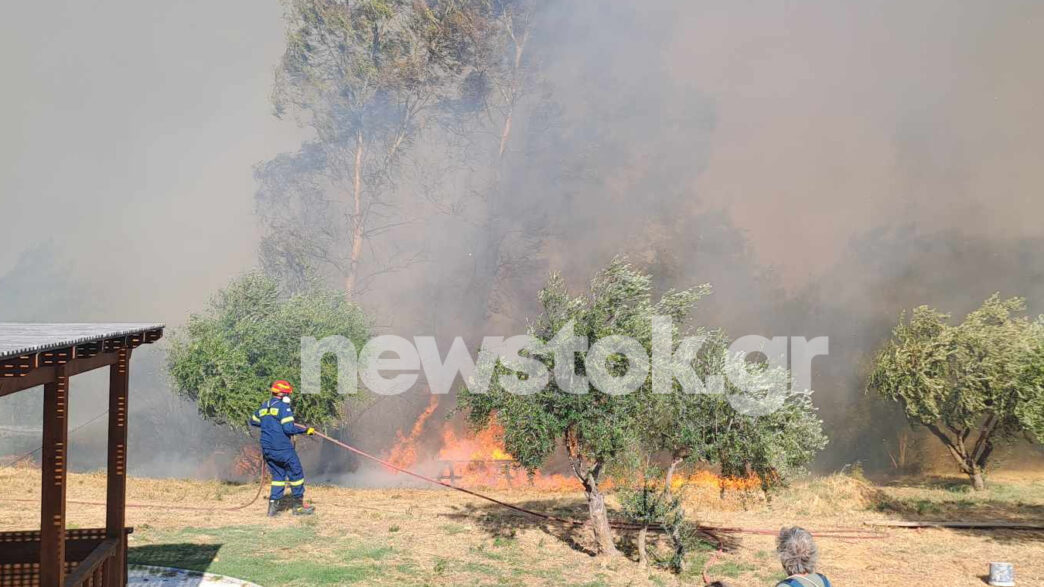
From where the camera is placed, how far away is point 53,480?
774cm

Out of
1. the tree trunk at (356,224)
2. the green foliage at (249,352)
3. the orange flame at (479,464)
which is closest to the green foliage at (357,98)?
the tree trunk at (356,224)

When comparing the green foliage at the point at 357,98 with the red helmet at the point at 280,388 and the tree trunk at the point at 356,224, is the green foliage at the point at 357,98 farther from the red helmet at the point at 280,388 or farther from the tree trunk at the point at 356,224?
the red helmet at the point at 280,388

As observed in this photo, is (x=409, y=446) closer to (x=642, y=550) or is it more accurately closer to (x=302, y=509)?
(x=302, y=509)

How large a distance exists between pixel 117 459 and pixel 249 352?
44.1 feet

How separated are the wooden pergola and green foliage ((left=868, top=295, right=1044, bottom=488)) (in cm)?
1961

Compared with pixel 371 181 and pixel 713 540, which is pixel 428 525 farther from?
pixel 371 181

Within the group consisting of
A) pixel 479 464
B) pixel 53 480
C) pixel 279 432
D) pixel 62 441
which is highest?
pixel 62 441

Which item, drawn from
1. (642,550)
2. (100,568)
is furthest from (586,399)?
(100,568)

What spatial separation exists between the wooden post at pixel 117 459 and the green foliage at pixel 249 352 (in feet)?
41.3

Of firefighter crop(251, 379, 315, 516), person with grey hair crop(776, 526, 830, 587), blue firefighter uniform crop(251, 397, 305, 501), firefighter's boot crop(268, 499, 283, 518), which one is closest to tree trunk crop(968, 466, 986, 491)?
firefighter crop(251, 379, 315, 516)

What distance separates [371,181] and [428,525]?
89.0 feet

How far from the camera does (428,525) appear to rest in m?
18.4

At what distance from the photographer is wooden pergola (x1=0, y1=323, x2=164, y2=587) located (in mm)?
7102

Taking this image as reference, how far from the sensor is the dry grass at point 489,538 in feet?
46.9
